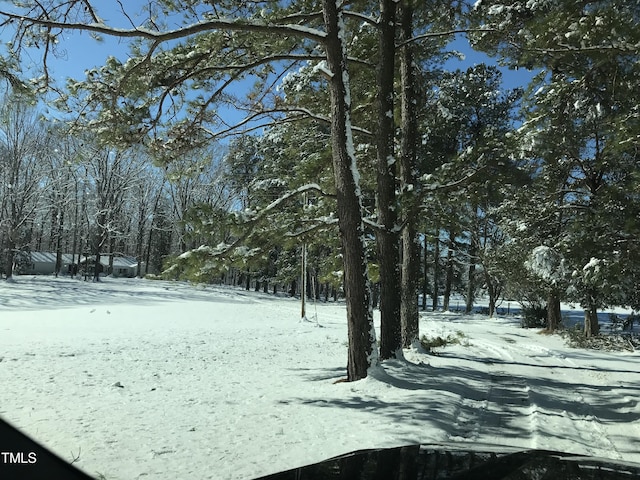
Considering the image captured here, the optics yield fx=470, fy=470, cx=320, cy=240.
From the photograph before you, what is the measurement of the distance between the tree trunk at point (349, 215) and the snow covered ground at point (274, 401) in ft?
1.74

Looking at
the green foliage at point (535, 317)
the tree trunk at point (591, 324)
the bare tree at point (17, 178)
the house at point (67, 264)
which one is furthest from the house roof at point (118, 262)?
the tree trunk at point (591, 324)

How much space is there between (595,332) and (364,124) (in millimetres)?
10496

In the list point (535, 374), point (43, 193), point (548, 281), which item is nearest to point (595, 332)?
point (548, 281)

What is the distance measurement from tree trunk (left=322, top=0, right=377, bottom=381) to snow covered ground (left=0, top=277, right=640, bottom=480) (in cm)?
53

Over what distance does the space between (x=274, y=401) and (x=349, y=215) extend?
2.94 metres

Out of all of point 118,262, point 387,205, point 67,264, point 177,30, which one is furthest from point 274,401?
point 67,264

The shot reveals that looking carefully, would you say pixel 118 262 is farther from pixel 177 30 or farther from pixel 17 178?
pixel 177 30

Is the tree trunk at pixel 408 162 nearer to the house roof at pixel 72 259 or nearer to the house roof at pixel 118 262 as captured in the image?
the house roof at pixel 72 259

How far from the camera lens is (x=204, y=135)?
866 centimetres

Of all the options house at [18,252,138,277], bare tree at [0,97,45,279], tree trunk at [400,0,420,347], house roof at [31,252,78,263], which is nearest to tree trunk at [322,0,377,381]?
tree trunk at [400,0,420,347]

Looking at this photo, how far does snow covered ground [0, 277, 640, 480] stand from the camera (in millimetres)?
4418

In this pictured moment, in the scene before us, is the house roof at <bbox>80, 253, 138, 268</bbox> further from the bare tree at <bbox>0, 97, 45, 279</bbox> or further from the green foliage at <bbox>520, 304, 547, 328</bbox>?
the green foliage at <bbox>520, 304, 547, 328</bbox>

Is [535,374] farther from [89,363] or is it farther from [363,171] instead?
[89,363]

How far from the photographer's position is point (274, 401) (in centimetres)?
637
